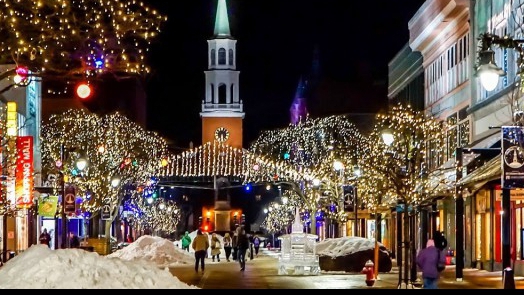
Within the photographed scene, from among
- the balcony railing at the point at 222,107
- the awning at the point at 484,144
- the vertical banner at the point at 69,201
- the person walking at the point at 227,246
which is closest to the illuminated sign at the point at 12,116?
the vertical banner at the point at 69,201

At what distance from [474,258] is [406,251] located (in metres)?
16.6

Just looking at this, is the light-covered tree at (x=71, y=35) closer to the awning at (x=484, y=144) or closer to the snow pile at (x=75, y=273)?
the snow pile at (x=75, y=273)

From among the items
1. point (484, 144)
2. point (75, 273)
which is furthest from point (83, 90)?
point (484, 144)

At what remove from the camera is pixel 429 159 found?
6047 centimetres

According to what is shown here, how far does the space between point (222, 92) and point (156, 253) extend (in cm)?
10707

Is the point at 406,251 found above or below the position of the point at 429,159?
below

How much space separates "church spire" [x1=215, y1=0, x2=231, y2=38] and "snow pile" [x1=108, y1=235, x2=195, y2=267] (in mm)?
106793

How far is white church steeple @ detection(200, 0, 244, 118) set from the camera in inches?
6344

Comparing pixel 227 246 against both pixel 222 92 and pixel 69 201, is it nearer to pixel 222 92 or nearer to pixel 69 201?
pixel 69 201

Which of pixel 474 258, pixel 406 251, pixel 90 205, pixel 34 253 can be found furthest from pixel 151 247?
pixel 34 253

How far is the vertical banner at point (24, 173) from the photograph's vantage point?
48.6 m

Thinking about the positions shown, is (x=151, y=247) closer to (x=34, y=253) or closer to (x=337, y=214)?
(x=337, y=214)

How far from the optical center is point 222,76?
163250mm

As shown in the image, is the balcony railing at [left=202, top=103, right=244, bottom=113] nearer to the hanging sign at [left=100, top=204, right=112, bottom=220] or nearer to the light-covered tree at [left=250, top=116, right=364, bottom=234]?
the light-covered tree at [left=250, top=116, right=364, bottom=234]
